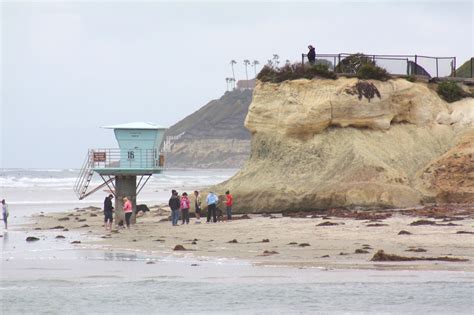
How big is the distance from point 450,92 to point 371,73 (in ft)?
15.9

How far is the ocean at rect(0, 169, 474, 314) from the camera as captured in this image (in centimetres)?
1948

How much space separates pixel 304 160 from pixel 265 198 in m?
2.53

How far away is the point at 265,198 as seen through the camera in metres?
42.4

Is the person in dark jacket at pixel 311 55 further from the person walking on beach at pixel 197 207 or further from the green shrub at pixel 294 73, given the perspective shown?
the person walking on beach at pixel 197 207

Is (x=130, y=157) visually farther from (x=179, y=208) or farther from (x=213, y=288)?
(x=213, y=288)

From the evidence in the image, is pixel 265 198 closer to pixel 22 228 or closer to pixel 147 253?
pixel 22 228

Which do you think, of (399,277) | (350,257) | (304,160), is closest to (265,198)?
(304,160)

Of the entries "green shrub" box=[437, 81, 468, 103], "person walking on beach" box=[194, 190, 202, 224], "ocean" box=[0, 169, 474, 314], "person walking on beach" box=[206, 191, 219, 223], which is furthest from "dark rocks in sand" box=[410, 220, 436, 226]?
"green shrub" box=[437, 81, 468, 103]

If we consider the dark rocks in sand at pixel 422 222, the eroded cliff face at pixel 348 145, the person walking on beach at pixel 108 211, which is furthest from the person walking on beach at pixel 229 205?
the dark rocks in sand at pixel 422 222

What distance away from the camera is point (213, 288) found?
862 inches

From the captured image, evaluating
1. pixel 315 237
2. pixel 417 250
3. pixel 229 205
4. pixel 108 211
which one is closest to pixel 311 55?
pixel 229 205

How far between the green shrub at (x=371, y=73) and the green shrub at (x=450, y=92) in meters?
3.68

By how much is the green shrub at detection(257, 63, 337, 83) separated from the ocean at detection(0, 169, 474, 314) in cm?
1887

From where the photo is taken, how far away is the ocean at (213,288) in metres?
19.5
